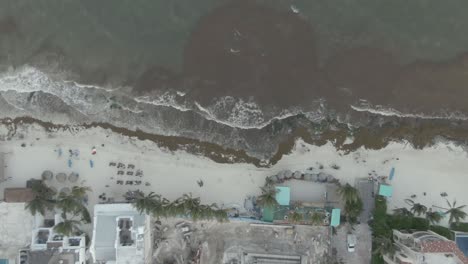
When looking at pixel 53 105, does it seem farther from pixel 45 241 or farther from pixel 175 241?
pixel 175 241

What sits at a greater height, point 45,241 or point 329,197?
point 329,197

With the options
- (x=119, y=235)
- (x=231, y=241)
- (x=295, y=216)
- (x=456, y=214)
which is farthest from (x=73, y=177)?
(x=456, y=214)

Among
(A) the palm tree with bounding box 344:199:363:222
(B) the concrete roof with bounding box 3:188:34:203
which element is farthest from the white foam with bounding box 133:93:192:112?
(A) the palm tree with bounding box 344:199:363:222

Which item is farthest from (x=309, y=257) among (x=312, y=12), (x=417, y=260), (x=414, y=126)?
(x=312, y=12)

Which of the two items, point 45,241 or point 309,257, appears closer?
point 45,241

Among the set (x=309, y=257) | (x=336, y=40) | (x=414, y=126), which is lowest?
(x=309, y=257)

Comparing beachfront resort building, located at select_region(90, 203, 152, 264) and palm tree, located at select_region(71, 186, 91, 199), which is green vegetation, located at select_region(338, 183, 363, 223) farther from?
palm tree, located at select_region(71, 186, 91, 199)

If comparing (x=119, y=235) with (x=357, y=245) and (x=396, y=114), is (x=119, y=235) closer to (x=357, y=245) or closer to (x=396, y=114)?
(x=357, y=245)
